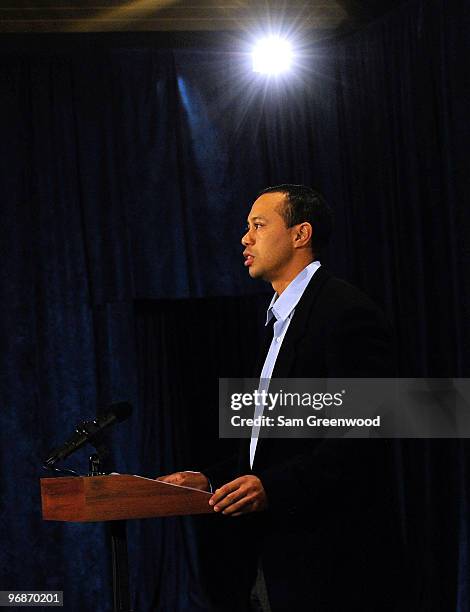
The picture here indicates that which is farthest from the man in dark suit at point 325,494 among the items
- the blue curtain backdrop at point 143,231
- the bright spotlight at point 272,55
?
the bright spotlight at point 272,55

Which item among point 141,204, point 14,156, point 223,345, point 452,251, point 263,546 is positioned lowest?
point 263,546

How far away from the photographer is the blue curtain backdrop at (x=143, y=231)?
16.1 ft

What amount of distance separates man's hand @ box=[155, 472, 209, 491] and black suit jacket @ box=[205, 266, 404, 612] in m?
0.24

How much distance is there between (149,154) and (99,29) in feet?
2.64

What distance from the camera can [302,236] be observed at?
7.45 ft

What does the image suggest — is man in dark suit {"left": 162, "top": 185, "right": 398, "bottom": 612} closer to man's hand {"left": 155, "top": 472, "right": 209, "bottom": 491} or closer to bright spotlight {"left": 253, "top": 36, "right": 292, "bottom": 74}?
man's hand {"left": 155, "top": 472, "right": 209, "bottom": 491}

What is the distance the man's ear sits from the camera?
227 cm

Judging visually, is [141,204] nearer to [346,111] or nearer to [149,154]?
[149,154]

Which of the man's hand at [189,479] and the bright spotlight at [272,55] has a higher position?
the bright spotlight at [272,55]

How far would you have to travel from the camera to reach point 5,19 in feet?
16.4

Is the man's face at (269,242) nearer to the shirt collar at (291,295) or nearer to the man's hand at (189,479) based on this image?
the shirt collar at (291,295)

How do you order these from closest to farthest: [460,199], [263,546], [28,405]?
[263,546]
[460,199]
[28,405]

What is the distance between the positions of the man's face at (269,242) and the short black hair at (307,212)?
2 cm

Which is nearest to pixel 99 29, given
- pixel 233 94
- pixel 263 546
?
pixel 233 94
